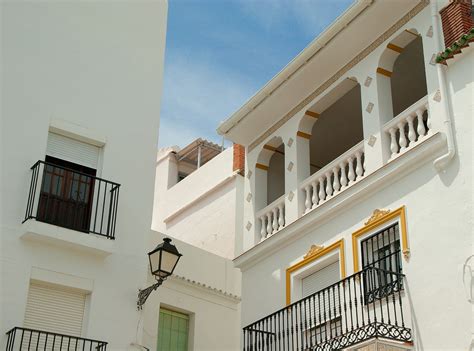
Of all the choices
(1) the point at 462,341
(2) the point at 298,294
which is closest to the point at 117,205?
(2) the point at 298,294

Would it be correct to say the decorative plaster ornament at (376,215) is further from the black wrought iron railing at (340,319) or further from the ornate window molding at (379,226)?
the black wrought iron railing at (340,319)

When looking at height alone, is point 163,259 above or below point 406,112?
below

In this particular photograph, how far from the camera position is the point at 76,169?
1317 centimetres

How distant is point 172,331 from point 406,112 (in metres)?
6.64

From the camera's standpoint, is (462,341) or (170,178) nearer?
(462,341)

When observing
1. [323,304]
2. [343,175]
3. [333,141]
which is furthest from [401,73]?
[323,304]

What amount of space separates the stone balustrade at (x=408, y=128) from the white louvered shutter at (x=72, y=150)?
4.85m

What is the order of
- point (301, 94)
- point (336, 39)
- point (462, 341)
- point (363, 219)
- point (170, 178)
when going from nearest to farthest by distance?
1. point (462, 341)
2. point (363, 219)
3. point (336, 39)
4. point (301, 94)
5. point (170, 178)

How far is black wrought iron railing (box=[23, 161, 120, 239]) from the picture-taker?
12.2m

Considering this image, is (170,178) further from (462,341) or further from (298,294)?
(462,341)

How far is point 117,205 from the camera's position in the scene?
42.6 feet

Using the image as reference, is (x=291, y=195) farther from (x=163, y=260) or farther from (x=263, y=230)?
(x=163, y=260)

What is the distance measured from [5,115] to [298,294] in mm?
5672

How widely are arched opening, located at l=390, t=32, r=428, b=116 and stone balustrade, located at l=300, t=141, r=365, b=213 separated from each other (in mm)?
2062
